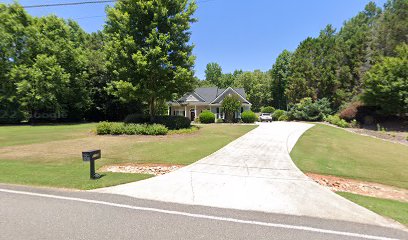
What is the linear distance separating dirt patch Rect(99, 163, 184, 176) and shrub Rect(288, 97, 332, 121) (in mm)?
34060

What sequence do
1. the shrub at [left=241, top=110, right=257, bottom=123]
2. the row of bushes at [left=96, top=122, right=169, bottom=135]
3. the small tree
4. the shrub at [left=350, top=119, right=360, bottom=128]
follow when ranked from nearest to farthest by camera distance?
1. the row of bushes at [left=96, top=122, right=169, bottom=135]
2. the shrub at [left=350, top=119, right=360, bottom=128]
3. the shrub at [left=241, top=110, right=257, bottom=123]
4. the small tree

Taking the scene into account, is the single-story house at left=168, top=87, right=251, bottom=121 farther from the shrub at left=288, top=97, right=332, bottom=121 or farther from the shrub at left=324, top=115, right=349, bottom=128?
the shrub at left=324, top=115, right=349, bottom=128

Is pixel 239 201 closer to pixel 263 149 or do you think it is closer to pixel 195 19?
pixel 263 149

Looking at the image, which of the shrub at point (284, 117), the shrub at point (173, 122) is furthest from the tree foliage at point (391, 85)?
the shrub at point (173, 122)

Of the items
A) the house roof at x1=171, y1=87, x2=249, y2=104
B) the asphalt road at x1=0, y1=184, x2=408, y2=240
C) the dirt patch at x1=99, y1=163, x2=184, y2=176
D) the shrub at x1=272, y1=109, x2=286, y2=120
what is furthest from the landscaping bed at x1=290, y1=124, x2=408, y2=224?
the shrub at x1=272, y1=109, x2=286, y2=120

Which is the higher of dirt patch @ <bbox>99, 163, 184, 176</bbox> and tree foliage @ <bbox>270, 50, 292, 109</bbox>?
tree foliage @ <bbox>270, 50, 292, 109</bbox>

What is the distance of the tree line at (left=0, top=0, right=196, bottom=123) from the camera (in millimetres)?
18047

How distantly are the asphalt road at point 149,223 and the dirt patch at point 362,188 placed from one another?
9.23 ft

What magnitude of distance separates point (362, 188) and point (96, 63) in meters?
34.1

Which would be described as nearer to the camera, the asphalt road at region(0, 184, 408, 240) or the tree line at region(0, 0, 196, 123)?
the asphalt road at region(0, 184, 408, 240)

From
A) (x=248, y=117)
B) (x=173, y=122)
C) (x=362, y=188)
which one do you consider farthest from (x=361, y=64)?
(x=362, y=188)

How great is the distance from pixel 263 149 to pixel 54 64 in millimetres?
28686

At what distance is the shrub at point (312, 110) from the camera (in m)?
36.3

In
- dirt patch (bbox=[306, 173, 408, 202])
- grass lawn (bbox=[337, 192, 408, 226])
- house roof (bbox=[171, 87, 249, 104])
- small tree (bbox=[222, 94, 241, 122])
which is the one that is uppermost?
house roof (bbox=[171, 87, 249, 104])
